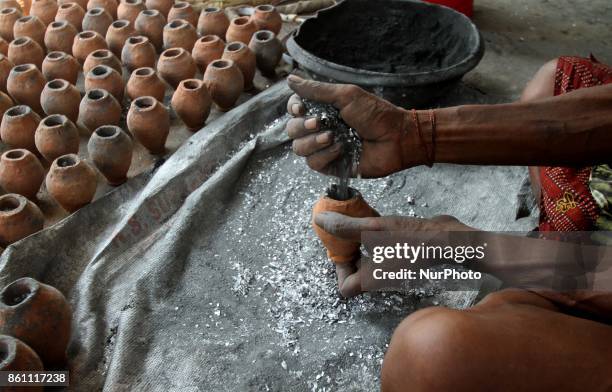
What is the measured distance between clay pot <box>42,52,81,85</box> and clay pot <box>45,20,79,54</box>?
0.78ft

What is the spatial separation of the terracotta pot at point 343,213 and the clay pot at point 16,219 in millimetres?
1034

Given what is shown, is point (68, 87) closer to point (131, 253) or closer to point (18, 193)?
point (18, 193)

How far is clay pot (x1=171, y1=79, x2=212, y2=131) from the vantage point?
264cm

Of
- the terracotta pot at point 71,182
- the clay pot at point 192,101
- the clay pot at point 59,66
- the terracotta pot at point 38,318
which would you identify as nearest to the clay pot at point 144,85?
the clay pot at point 192,101

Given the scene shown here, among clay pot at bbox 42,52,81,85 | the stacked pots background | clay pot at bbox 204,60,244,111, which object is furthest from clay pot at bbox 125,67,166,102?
clay pot at bbox 42,52,81,85

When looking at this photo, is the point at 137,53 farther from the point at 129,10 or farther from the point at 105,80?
the point at 129,10

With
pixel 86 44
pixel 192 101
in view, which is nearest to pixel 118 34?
pixel 86 44

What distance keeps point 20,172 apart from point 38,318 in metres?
0.79

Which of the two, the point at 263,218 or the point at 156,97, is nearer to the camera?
the point at 263,218

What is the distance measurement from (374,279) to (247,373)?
0.52m

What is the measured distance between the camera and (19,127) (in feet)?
7.98

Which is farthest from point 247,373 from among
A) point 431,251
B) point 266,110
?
point 266,110

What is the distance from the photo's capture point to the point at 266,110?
2852 millimetres

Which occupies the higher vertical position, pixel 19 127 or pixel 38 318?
pixel 19 127
